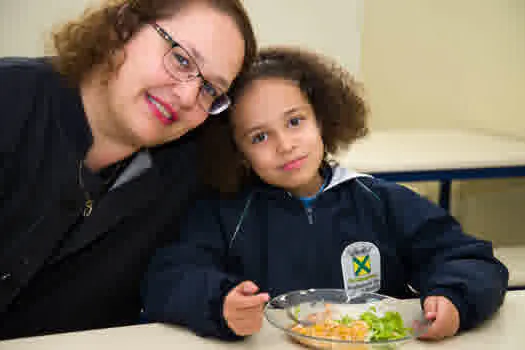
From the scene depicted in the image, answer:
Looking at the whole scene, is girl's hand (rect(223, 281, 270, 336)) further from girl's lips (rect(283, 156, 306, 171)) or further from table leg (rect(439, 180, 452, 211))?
table leg (rect(439, 180, 452, 211))

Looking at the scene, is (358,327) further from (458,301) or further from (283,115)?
(283,115)

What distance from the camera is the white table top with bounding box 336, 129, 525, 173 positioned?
2.35m

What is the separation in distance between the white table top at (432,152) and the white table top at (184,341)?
54.1 inches

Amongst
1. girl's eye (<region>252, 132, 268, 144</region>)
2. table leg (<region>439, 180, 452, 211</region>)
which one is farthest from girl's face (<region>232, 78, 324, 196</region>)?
table leg (<region>439, 180, 452, 211</region>)

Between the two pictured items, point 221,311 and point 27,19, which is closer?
point 221,311

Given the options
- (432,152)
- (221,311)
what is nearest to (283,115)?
(221,311)

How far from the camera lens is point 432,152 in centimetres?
260

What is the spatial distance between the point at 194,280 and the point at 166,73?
1.52 feet

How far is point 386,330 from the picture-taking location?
0.89 metres

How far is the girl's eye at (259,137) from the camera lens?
1394mm

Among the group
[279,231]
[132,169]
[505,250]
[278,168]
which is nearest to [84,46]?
[132,169]

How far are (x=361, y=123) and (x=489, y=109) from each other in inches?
92.4

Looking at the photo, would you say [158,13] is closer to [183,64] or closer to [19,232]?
[183,64]

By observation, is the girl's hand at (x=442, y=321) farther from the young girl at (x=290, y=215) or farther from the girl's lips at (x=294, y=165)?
the girl's lips at (x=294, y=165)
